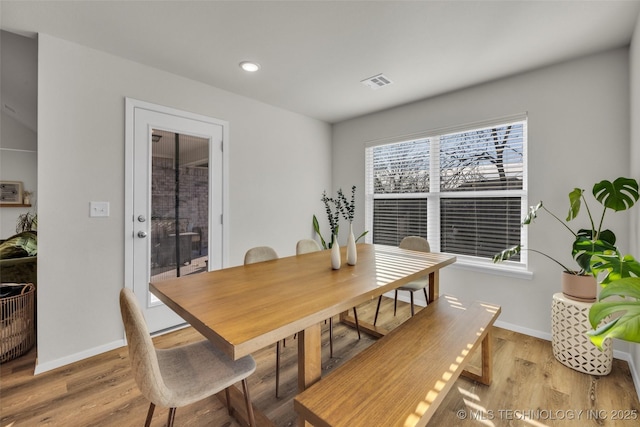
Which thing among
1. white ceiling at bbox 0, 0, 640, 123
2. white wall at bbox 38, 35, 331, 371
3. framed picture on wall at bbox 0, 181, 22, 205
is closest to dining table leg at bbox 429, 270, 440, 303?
white ceiling at bbox 0, 0, 640, 123

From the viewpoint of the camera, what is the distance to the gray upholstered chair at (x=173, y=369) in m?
1.04

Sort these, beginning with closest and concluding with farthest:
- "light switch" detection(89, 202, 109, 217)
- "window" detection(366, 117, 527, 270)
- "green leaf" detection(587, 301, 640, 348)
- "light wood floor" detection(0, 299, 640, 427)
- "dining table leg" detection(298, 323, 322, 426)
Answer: "green leaf" detection(587, 301, 640, 348) → "dining table leg" detection(298, 323, 322, 426) → "light wood floor" detection(0, 299, 640, 427) → "light switch" detection(89, 202, 109, 217) → "window" detection(366, 117, 527, 270)

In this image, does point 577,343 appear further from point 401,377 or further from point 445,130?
point 445,130

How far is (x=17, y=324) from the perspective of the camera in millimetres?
2254

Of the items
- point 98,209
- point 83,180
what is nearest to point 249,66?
point 83,180

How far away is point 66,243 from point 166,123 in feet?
4.36

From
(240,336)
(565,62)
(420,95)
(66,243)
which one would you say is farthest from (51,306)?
(565,62)

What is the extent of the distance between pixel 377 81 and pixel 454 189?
1506 millimetres

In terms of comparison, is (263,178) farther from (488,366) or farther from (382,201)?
(488,366)

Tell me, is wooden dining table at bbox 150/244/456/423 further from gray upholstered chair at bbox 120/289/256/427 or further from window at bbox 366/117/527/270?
window at bbox 366/117/527/270

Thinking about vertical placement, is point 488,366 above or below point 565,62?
below

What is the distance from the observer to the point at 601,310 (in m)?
0.76

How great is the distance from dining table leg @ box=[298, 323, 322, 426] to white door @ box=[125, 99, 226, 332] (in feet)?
6.54

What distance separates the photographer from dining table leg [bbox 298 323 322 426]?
47.9 inches
